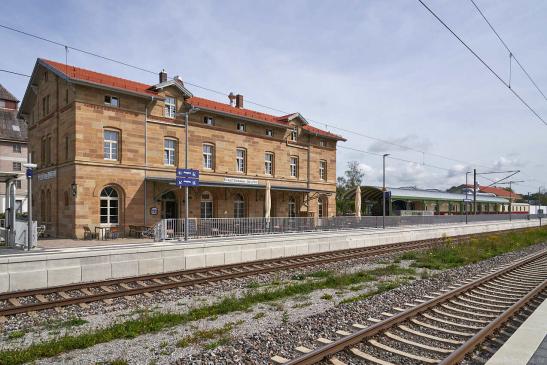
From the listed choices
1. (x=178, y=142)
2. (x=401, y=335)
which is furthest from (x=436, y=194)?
(x=401, y=335)

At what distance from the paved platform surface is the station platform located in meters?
10.8

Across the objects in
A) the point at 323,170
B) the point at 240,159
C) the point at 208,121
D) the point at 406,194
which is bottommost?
the point at 406,194

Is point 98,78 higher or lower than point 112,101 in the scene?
higher

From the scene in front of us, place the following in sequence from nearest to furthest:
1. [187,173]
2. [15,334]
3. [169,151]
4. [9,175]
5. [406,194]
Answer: [15,334] → [9,175] → [187,173] → [169,151] → [406,194]

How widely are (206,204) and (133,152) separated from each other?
6.03 m

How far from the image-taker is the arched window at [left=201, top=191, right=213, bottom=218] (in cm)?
2680

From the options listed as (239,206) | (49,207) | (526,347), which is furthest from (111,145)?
(526,347)

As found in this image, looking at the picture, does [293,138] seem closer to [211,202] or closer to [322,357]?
[211,202]

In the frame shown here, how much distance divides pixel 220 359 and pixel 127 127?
1991cm

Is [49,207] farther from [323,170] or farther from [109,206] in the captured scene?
[323,170]

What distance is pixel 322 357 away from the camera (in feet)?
18.4

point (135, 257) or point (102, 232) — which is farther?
point (102, 232)

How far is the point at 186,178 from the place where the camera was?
17625mm

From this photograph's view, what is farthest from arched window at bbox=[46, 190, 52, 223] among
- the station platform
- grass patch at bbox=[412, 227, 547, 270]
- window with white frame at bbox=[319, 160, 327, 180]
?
window with white frame at bbox=[319, 160, 327, 180]
